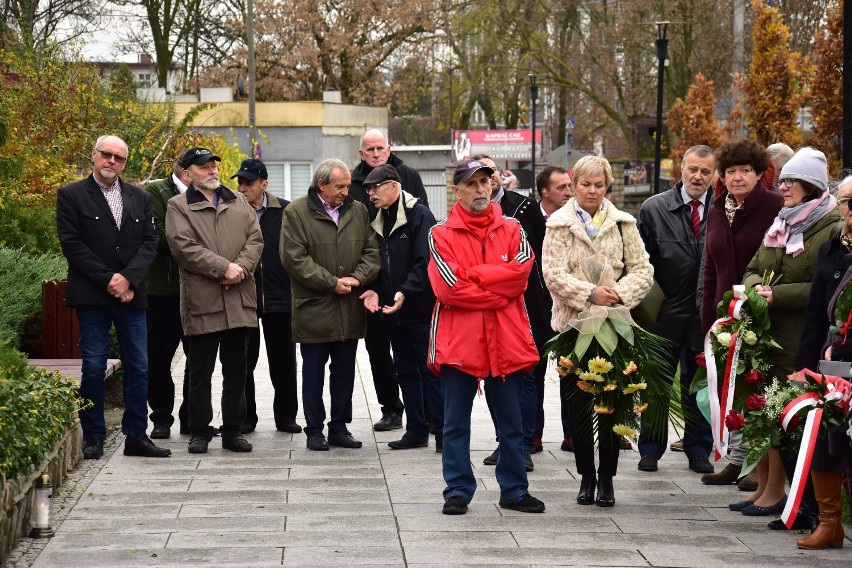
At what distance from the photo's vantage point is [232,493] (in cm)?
777

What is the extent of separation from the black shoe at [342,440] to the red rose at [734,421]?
3209mm

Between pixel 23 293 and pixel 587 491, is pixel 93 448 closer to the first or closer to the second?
pixel 23 293

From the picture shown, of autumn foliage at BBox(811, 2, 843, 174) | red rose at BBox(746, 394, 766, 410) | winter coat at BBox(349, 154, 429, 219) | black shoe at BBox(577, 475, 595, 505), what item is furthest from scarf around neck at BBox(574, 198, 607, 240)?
autumn foliage at BBox(811, 2, 843, 174)

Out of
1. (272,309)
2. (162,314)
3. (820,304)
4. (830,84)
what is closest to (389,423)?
(272,309)

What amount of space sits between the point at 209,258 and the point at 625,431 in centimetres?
316

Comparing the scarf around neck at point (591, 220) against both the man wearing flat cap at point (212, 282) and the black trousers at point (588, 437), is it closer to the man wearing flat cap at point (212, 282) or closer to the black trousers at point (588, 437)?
the black trousers at point (588, 437)

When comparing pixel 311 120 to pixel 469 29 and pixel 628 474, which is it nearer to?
pixel 469 29

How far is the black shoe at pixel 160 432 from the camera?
9734mm

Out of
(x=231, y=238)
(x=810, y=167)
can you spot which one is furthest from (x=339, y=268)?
(x=810, y=167)

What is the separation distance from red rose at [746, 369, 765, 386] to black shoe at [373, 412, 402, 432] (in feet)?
11.9

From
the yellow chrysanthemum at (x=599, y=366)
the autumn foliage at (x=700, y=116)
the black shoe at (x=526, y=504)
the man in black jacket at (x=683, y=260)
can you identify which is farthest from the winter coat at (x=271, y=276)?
the autumn foliage at (x=700, y=116)

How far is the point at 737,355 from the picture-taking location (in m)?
7.36

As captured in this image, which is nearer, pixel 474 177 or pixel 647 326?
pixel 474 177

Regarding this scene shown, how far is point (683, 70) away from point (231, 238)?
1387 inches
